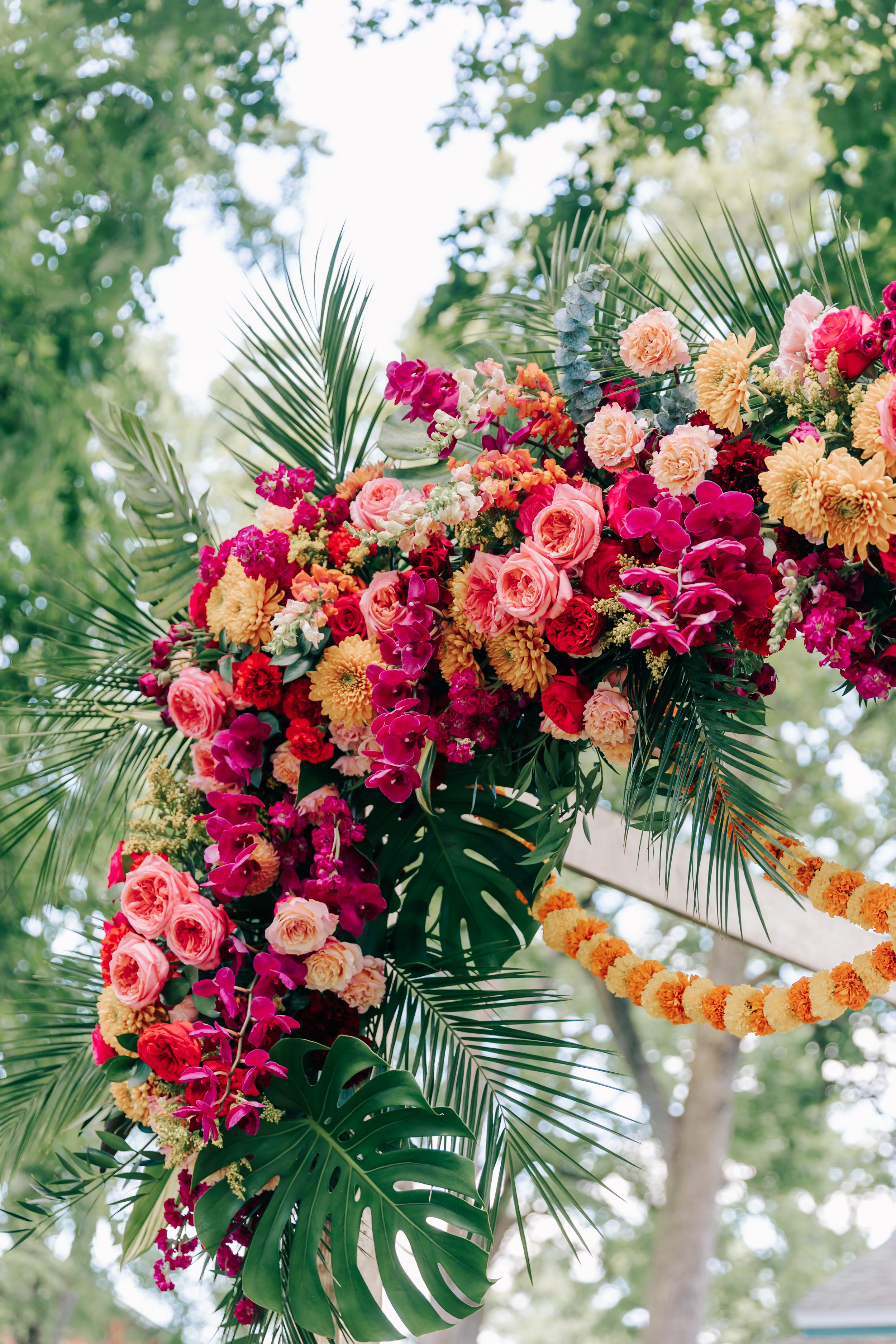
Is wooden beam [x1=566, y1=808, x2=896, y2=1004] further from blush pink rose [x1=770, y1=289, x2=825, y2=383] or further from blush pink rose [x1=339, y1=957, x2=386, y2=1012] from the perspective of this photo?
blush pink rose [x1=770, y1=289, x2=825, y2=383]

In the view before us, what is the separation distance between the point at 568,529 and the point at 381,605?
0.32 m

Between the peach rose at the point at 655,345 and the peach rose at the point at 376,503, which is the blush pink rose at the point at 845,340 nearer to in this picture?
the peach rose at the point at 655,345

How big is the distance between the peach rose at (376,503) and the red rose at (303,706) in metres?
0.27

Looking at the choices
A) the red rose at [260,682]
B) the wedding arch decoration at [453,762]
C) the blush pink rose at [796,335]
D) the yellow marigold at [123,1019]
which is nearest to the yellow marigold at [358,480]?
the wedding arch decoration at [453,762]

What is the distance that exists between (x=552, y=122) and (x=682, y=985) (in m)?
3.45

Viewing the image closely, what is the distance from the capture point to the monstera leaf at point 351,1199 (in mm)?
1326

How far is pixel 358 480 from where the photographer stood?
70.6 inches

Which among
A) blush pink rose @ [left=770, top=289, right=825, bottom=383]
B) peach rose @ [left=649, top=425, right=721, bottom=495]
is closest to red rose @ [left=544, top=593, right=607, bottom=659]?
peach rose @ [left=649, top=425, right=721, bottom=495]

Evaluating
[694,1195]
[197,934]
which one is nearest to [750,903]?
[197,934]

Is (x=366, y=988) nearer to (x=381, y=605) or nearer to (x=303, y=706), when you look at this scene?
(x=303, y=706)

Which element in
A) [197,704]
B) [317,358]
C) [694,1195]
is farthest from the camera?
[694,1195]

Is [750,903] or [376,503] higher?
[376,503]

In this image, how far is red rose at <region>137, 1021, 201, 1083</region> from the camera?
143cm

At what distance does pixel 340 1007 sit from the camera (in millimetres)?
1654
